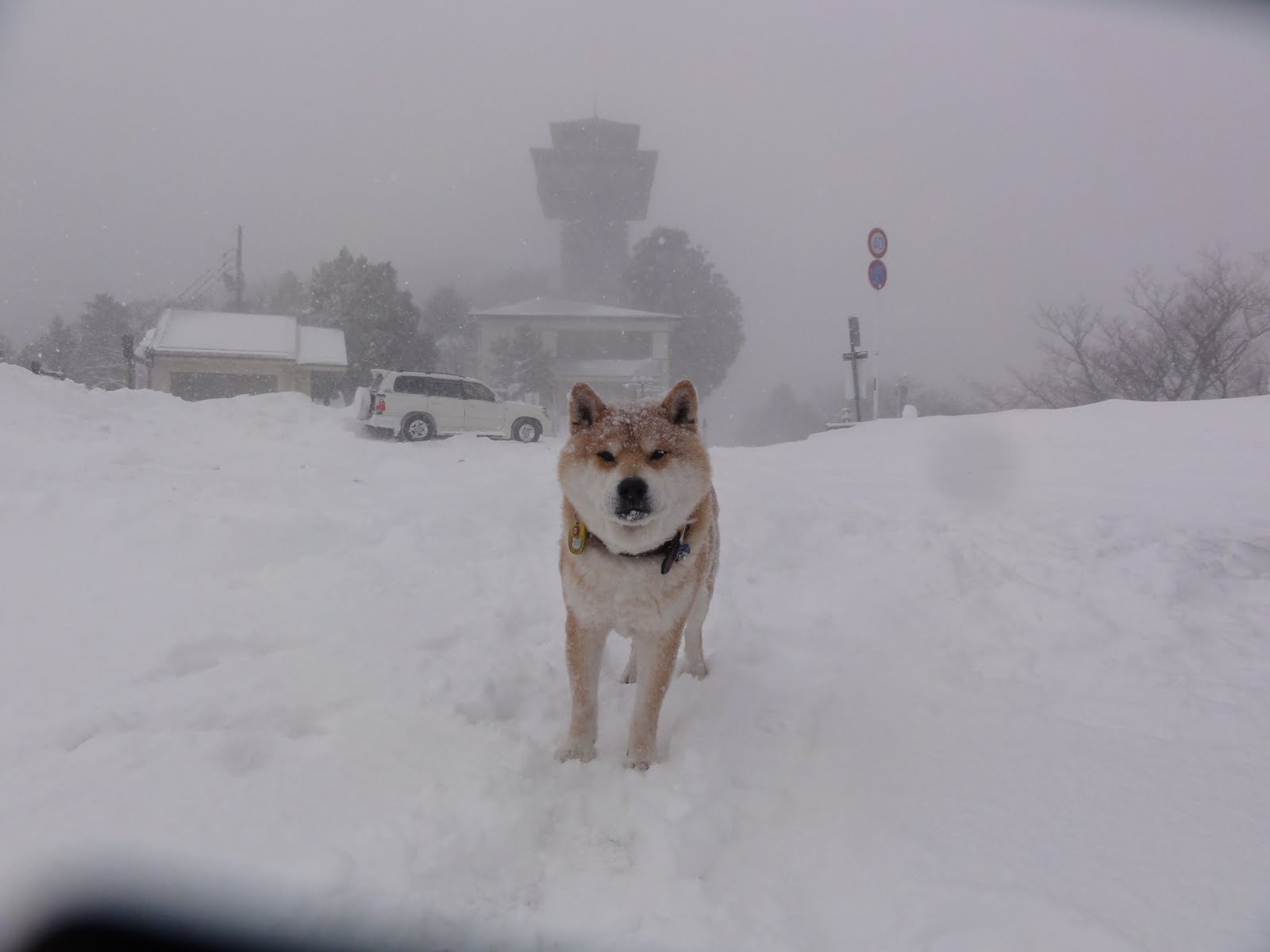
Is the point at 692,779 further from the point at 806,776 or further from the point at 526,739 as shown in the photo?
the point at 526,739

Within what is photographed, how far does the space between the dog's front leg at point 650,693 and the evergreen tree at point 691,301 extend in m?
37.3

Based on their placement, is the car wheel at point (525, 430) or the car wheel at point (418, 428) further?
the car wheel at point (525, 430)

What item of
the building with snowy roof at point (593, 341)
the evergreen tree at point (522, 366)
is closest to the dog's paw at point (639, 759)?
the evergreen tree at point (522, 366)

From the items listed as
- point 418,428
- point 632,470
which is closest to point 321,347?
point 418,428

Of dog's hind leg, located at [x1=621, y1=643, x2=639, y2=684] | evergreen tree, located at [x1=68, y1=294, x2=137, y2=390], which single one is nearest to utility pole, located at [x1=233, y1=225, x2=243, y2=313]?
evergreen tree, located at [x1=68, y1=294, x2=137, y2=390]

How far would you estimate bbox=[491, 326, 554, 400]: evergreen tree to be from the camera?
106ft

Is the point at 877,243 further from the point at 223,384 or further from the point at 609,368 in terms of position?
the point at 223,384

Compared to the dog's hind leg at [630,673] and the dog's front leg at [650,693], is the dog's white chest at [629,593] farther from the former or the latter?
the dog's hind leg at [630,673]

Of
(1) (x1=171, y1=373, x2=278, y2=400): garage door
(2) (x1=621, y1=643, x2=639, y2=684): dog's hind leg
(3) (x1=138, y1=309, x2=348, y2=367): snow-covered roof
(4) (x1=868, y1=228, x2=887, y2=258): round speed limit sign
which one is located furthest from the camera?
(1) (x1=171, y1=373, x2=278, y2=400): garage door

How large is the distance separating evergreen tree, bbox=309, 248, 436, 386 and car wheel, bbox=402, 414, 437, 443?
1568cm

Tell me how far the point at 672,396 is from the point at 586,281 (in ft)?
240

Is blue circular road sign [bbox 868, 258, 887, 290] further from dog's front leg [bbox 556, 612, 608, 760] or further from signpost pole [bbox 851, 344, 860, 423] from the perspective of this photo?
dog's front leg [bbox 556, 612, 608, 760]

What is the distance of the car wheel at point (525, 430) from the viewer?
18.1 metres

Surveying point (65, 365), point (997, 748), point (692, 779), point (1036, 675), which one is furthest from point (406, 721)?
point (65, 365)
